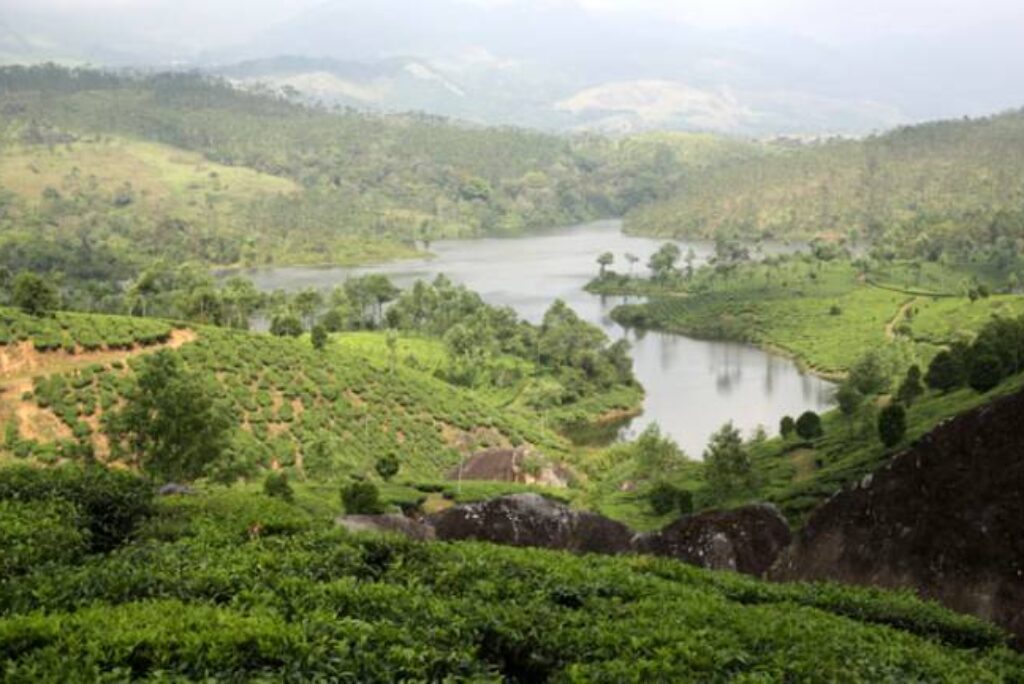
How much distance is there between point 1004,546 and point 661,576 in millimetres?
8460

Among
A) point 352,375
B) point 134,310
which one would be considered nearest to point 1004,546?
point 352,375

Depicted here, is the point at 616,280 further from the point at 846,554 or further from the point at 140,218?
the point at 846,554

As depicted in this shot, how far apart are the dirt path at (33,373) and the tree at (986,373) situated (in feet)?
159

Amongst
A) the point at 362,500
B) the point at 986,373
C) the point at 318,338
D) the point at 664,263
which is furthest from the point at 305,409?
the point at 664,263

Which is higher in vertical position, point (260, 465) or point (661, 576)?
point (661, 576)

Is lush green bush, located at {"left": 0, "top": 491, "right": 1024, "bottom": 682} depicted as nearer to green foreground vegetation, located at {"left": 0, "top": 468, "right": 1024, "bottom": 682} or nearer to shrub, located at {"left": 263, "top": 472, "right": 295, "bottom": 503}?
green foreground vegetation, located at {"left": 0, "top": 468, "right": 1024, "bottom": 682}

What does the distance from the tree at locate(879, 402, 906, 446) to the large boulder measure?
21857mm

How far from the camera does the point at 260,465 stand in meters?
50.3

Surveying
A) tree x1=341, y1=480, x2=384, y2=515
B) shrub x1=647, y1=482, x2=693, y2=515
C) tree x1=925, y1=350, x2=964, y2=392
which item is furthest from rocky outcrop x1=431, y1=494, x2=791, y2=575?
tree x1=925, y1=350, x2=964, y2=392

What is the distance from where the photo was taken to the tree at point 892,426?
4544 centimetres

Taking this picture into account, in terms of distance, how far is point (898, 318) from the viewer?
388 ft

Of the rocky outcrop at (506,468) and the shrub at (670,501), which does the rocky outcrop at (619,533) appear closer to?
the shrub at (670,501)

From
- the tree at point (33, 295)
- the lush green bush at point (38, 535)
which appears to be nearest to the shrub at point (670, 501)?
the lush green bush at point (38, 535)

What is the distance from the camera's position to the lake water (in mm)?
91375
